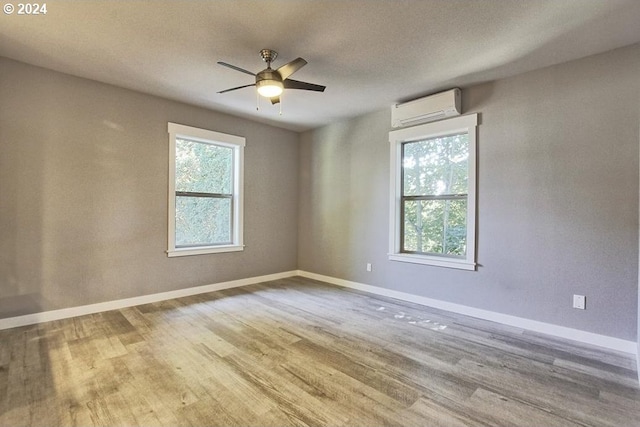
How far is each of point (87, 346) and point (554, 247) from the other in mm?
4415

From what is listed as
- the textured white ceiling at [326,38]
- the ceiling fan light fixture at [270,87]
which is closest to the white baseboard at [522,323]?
the textured white ceiling at [326,38]

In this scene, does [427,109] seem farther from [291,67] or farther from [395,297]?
[395,297]

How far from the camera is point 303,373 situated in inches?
90.3

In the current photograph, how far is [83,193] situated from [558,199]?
199 inches

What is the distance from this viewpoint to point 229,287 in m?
4.80

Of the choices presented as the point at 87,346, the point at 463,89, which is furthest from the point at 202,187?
the point at 463,89

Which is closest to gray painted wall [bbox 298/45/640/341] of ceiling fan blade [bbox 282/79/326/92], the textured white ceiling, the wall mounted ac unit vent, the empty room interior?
the empty room interior

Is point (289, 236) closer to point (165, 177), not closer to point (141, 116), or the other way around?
point (165, 177)

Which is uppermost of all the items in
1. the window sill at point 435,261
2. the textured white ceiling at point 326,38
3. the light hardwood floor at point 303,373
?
the textured white ceiling at point 326,38

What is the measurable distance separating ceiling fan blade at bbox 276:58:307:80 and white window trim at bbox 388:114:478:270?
2051 millimetres

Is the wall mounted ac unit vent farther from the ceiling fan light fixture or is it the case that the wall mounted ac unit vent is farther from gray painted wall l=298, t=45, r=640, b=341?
the ceiling fan light fixture

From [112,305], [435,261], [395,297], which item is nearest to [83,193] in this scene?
[112,305]

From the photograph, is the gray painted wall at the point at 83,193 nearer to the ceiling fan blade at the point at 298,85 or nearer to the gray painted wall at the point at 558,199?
the ceiling fan blade at the point at 298,85

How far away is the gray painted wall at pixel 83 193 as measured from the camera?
3.14 meters
